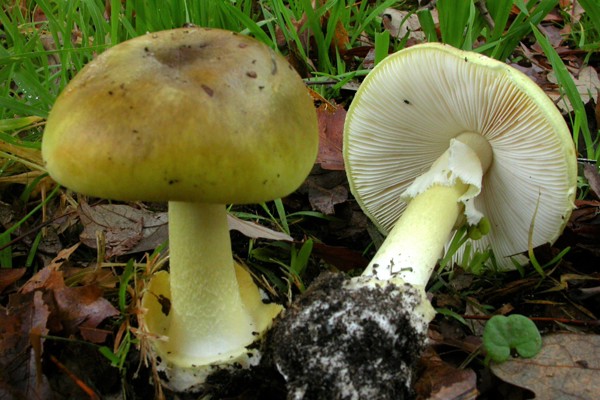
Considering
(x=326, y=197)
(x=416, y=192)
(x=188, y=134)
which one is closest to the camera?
(x=188, y=134)

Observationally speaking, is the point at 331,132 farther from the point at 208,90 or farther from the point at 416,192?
the point at 208,90

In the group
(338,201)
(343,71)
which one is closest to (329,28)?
(343,71)

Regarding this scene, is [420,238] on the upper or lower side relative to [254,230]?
upper

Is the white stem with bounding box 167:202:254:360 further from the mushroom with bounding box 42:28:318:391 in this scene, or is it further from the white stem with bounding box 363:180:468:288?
the white stem with bounding box 363:180:468:288

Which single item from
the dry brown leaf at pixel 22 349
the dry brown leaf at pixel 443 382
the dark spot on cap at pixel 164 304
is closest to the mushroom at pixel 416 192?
the dry brown leaf at pixel 443 382

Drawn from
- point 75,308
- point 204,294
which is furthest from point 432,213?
point 75,308

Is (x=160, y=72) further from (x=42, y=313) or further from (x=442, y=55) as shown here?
(x=442, y=55)

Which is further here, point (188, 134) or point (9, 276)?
point (9, 276)

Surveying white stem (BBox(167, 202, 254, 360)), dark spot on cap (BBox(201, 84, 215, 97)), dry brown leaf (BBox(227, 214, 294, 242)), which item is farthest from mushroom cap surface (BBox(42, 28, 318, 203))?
dry brown leaf (BBox(227, 214, 294, 242))
